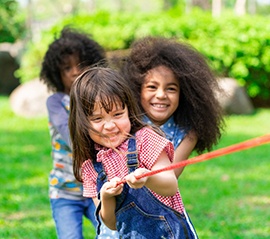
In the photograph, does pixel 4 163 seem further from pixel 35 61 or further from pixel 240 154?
pixel 35 61

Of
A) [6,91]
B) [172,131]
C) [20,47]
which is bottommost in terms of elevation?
[6,91]

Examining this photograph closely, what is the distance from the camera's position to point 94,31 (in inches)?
457

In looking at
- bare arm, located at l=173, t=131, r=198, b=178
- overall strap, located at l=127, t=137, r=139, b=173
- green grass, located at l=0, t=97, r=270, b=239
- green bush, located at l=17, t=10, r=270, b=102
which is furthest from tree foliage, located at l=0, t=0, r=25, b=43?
overall strap, located at l=127, t=137, r=139, b=173

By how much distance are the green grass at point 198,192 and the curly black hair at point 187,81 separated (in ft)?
2.49

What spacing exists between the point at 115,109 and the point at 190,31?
371 inches

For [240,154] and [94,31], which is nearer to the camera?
[240,154]

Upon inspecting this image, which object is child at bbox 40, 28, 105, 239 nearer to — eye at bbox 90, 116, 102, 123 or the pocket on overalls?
eye at bbox 90, 116, 102, 123

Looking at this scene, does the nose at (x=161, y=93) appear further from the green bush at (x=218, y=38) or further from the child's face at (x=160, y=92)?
the green bush at (x=218, y=38)

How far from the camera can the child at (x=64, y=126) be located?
11.8ft

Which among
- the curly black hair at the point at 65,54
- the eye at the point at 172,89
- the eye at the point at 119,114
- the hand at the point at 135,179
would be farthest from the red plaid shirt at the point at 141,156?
the curly black hair at the point at 65,54

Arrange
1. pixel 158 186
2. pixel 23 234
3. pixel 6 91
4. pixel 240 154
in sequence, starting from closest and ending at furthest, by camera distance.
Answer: pixel 158 186, pixel 23 234, pixel 240 154, pixel 6 91

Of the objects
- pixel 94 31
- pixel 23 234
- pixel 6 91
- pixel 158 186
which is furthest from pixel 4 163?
pixel 6 91

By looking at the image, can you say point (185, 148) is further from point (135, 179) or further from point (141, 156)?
point (135, 179)

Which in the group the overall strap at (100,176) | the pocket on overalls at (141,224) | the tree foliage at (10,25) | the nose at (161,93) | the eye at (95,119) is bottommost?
the tree foliage at (10,25)
